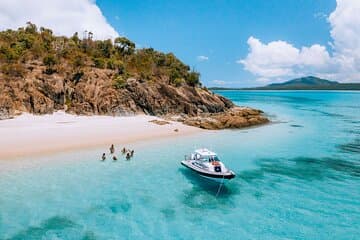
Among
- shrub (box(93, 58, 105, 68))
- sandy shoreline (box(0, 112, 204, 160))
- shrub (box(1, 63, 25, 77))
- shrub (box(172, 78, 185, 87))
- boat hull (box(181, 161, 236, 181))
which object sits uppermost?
shrub (box(93, 58, 105, 68))

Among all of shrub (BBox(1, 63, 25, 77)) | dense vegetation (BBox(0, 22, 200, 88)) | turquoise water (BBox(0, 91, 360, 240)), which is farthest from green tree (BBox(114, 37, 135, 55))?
turquoise water (BBox(0, 91, 360, 240))

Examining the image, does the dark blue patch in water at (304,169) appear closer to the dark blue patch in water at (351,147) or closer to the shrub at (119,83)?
the dark blue patch in water at (351,147)

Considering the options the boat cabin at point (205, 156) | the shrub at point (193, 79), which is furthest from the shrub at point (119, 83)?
the boat cabin at point (205, 156)

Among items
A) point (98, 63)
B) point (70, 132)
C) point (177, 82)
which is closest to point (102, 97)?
point (98, 63)

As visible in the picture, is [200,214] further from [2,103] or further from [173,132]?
[2,103]

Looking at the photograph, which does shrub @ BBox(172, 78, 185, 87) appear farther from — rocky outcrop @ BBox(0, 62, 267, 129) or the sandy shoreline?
the sandy shoreline

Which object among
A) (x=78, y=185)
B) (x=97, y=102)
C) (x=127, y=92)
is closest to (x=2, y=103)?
(x=97, y=102)
